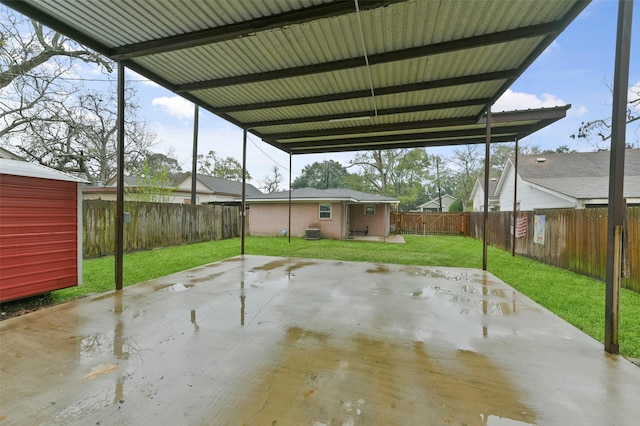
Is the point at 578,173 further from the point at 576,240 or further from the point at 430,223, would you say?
the point at 576,240

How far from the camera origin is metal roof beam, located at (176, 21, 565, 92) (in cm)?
357

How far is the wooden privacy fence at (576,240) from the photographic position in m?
5.15

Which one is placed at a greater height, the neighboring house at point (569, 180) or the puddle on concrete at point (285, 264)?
the neighboring house at point (569, 180)

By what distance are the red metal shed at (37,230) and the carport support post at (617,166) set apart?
21.7 feet

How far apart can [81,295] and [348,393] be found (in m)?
4.61

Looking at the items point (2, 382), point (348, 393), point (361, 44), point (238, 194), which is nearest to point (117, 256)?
point (2, 382)

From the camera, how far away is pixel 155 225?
10.2 meters

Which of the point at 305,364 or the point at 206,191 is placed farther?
the point at 206,191

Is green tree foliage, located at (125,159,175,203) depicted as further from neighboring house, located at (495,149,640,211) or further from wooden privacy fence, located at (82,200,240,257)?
neighboring house, located at (495,149,640,211)

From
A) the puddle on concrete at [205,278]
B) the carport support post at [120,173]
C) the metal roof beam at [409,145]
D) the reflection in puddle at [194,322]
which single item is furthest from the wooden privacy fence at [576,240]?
the carport support post at [120,173]

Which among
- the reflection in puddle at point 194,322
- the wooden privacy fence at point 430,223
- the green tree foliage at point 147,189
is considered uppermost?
the green tree foliage at point 147,189

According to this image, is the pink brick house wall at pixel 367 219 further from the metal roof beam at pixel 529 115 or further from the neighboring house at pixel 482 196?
the metal roof beam at pixel 529 115

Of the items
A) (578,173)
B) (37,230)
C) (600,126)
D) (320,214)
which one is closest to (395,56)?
(37,230)

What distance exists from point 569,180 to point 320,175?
31.9 m
